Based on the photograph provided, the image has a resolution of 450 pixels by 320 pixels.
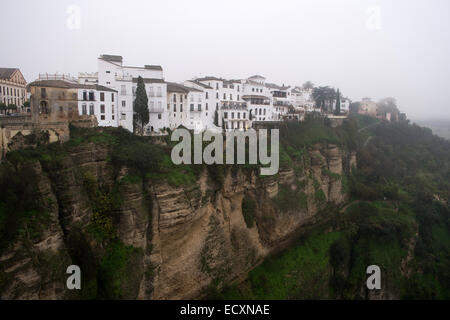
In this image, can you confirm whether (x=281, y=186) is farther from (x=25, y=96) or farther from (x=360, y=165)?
(x=25, y=96)

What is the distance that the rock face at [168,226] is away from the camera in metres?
15.2

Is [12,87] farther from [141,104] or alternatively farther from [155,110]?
[155,110]

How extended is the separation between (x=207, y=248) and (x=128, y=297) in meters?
6.77

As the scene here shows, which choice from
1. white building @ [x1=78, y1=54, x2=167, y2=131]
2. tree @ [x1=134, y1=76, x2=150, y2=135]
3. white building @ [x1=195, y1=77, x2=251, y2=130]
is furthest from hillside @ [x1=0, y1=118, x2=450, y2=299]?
white building @ [x1=195, y1=77, x2=251, y2=130]

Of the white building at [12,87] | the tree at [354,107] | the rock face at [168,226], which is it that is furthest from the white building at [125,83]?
the tree at [354,107]

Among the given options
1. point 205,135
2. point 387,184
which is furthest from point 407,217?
point 205,135

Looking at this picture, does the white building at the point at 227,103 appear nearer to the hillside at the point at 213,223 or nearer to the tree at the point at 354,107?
the hillside at the point at 213,223

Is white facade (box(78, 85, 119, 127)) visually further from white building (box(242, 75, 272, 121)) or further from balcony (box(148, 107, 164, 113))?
white building (box(242, 75, 272, 121))

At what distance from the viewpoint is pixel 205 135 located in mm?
29438
